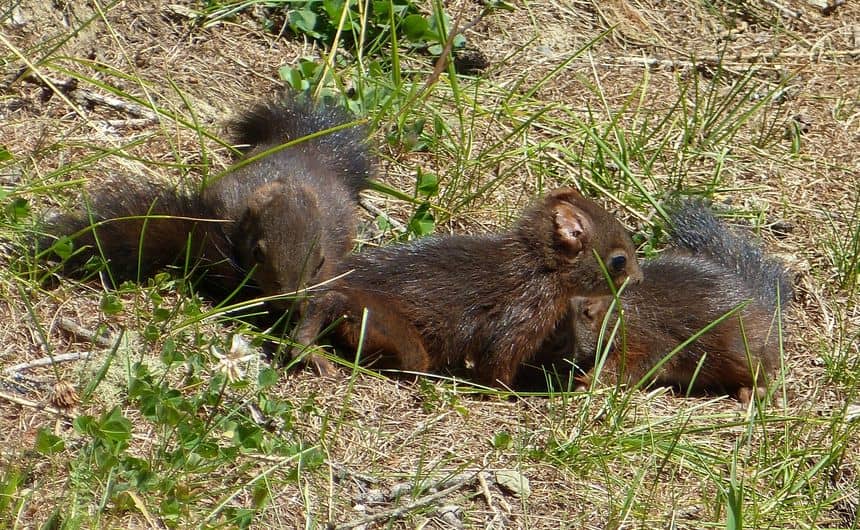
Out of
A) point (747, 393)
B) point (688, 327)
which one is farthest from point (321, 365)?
point (747, 393)

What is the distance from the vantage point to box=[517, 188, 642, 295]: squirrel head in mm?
5391

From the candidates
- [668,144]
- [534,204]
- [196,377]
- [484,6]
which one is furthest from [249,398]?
[484,6]

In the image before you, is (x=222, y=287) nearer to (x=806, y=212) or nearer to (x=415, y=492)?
(x=415, y=492)

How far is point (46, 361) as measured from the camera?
4.28 meters

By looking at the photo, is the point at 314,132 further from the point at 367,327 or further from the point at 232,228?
the point at 367,327

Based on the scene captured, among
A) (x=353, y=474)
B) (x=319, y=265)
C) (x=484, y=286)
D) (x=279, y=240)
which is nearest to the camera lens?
(x=353, y=474)

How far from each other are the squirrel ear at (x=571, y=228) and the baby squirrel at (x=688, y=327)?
1.03 feet

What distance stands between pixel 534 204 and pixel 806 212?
5.91 feet

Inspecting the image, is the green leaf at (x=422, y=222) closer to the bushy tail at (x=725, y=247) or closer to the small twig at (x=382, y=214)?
the small twig at (x=382, y=214)

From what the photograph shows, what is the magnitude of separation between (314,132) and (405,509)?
240 centimetres

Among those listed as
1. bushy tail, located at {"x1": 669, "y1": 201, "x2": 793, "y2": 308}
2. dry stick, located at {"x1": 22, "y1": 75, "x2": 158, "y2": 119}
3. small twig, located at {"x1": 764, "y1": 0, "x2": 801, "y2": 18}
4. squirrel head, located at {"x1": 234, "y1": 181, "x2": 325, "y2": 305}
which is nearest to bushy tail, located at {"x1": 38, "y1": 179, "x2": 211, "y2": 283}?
squirrel head, located at {"x1": 234, "y1": 181, "x2": 325, "y2": 305}

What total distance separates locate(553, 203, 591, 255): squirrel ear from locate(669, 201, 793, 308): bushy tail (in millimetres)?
685

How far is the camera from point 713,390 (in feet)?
18.2

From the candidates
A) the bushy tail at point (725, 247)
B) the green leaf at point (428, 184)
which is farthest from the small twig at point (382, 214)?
the bushy tail at point (725, 247)
